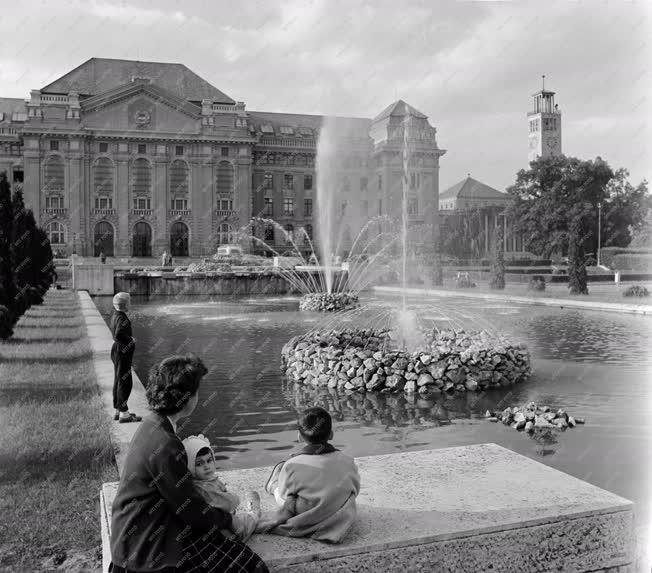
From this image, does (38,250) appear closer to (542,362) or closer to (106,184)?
(542,362)

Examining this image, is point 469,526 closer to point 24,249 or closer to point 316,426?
point 316,426

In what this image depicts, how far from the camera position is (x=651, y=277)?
1815 inches

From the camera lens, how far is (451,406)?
30.2ft

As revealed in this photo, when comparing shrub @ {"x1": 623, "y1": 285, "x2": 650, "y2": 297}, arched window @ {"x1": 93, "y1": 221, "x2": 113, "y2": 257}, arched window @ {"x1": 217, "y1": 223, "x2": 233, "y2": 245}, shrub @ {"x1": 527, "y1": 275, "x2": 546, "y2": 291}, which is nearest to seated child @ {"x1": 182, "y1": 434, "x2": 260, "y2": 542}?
shrub @ {"x1": 623, "y1": 285, "x2": 650, "y2": 297}

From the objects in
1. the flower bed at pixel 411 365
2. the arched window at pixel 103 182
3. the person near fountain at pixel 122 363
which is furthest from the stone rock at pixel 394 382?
the arched window at pixel 103 182

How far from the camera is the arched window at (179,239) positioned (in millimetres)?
70000

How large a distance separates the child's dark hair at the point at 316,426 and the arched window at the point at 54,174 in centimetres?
6760

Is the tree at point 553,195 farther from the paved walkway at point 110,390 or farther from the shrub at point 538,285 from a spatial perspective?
the paved walkway at point 110,390

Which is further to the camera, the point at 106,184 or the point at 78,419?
the point at 106,184

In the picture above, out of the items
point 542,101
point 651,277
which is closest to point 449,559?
point 651,277

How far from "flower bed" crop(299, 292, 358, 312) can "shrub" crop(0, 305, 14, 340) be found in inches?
444

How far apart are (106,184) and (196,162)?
8939mm

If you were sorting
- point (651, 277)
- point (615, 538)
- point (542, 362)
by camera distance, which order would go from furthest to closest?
point (651, 277) → point (542, 362) → point (615, 538)

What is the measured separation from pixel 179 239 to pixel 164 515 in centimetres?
6893
